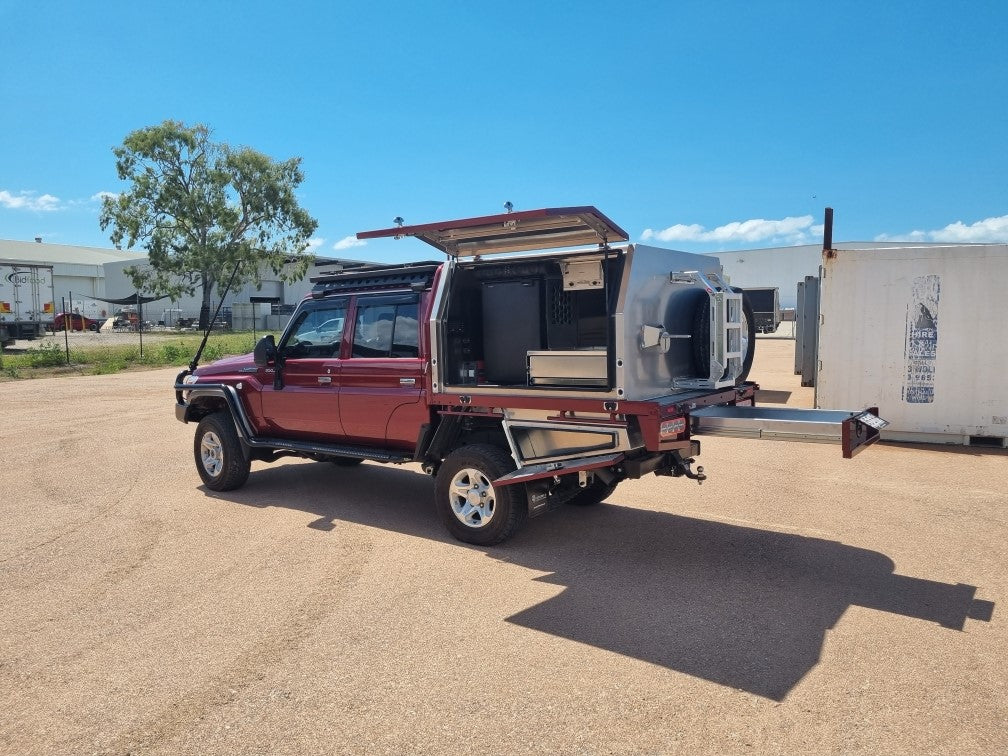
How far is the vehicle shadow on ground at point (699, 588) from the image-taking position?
396 centimetres

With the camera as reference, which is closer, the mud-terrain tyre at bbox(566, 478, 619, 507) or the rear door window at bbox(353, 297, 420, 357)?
the rear door window at bbox(353, 297, 420, 357)

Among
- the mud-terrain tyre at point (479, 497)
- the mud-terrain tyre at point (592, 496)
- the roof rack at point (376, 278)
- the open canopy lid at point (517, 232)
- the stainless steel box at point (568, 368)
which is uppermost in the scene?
the open canopy lid at point (517, 232)

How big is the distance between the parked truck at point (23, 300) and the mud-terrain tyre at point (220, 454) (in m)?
25.5

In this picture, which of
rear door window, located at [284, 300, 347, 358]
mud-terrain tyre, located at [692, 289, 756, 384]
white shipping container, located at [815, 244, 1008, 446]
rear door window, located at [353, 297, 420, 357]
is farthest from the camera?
white shipping container, located at [815, 244, 1008, 446]

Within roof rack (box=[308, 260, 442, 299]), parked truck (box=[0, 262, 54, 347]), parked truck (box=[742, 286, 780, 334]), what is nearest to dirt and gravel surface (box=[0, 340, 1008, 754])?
roof rack (box=[308, 260, 442, 299])

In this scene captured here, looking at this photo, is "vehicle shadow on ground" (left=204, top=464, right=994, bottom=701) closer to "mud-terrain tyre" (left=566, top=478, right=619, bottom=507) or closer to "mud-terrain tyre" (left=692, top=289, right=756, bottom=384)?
"mud-terrain tyre" (left=566, top=478, right=619, bottom=507)

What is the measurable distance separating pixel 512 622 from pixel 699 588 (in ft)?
4.37

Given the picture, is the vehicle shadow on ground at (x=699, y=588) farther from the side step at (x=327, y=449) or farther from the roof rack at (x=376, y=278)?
the roof rack at (x=376, y=278)

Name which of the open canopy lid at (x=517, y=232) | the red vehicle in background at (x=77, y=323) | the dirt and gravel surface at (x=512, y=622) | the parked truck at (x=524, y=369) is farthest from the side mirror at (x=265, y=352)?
the red vehicle in background at (x=77, y=323)

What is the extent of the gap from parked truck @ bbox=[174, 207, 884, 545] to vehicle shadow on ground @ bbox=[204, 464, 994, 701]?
1.66ft

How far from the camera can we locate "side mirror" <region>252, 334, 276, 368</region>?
7.24m

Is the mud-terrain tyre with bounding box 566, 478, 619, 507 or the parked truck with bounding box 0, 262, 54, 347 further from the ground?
the parked truck with bounding box 0, 262, 54, 347

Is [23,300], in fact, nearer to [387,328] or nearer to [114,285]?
[387,328]

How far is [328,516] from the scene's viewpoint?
6.79 metres
